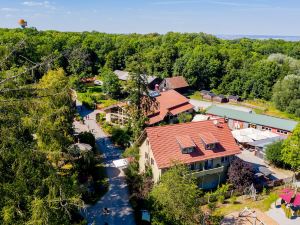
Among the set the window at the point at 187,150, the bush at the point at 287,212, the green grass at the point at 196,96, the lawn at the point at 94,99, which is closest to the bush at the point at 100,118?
the lawn at the point at 94,99

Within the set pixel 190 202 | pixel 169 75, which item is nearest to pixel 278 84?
pixel 169 75

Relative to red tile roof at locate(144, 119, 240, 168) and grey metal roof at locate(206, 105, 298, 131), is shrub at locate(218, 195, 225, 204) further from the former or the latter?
grey metal roof at locate(206, 105, 298, 131)

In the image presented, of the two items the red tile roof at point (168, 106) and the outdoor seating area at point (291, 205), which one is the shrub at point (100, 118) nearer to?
the red tile roof at point (168, 106)

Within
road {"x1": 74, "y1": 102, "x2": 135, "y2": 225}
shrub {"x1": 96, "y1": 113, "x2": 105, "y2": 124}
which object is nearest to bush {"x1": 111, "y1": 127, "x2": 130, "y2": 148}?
road {"x1": 74, "y1": 102, "x2": 135, "y2": 225}

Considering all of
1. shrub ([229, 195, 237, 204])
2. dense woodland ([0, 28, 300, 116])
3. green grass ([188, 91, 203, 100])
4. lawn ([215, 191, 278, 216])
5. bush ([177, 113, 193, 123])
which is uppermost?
dense woodland ([0, 28, 300, 116])

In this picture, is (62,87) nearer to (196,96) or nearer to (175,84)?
(175,84)

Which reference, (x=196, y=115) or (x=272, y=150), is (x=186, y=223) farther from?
(x=196, y=115)
